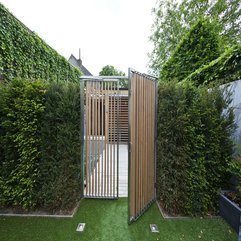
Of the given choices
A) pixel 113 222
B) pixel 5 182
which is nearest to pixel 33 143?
pixel 5 182

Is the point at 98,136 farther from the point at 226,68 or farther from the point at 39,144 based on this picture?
the point at 226,68

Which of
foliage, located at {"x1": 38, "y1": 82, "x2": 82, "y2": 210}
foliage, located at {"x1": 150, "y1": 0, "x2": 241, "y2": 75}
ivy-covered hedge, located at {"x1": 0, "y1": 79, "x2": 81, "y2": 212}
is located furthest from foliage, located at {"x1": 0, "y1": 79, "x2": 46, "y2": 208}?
foliage, located at {"x1": 150, "y1": 0, "x2": 241, "y2": 75}

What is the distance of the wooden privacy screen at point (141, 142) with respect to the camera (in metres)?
2.00

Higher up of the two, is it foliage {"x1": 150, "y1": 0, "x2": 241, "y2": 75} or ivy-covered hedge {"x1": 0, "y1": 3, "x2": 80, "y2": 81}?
foliage {"x1": 150, "y1": 0, "x2": 241, "y2": 75}

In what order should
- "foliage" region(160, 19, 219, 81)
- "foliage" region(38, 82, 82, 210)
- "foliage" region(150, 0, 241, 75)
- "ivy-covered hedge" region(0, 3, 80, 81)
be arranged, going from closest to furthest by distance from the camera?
"foliage" region(38, 82, 82, 210)
"ivy-covered hedge" region(0, 3, 80, 81)
"foliage" region(160, 19, 219, 81)
"foliage" region(150, 0, 241, 75)

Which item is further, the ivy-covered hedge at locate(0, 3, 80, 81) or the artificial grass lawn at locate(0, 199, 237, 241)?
the ivy-covered hedge at locate(0, 3, 80, 81)

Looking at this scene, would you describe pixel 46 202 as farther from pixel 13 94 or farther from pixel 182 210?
pixel 182 210

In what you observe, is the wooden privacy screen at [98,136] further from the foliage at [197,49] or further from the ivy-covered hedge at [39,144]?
the foliage at [197,49]

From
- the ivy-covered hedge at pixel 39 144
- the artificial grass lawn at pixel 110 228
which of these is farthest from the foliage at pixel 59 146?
the artificial grass lawn at pixel 110 228

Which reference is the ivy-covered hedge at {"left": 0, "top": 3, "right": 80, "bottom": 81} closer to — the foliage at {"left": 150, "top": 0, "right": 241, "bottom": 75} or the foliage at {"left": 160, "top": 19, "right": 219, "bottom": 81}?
the foliage at {"left": 160, "top": 19, "right": 219, "bottom": 81}

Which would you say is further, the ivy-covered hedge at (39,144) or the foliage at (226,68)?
the foliage at (226,68)

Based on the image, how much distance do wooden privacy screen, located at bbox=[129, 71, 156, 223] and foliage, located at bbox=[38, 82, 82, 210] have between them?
37.0 inches

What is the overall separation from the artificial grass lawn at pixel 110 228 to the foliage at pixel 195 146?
26 cm

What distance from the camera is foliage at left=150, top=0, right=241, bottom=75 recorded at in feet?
27.3
